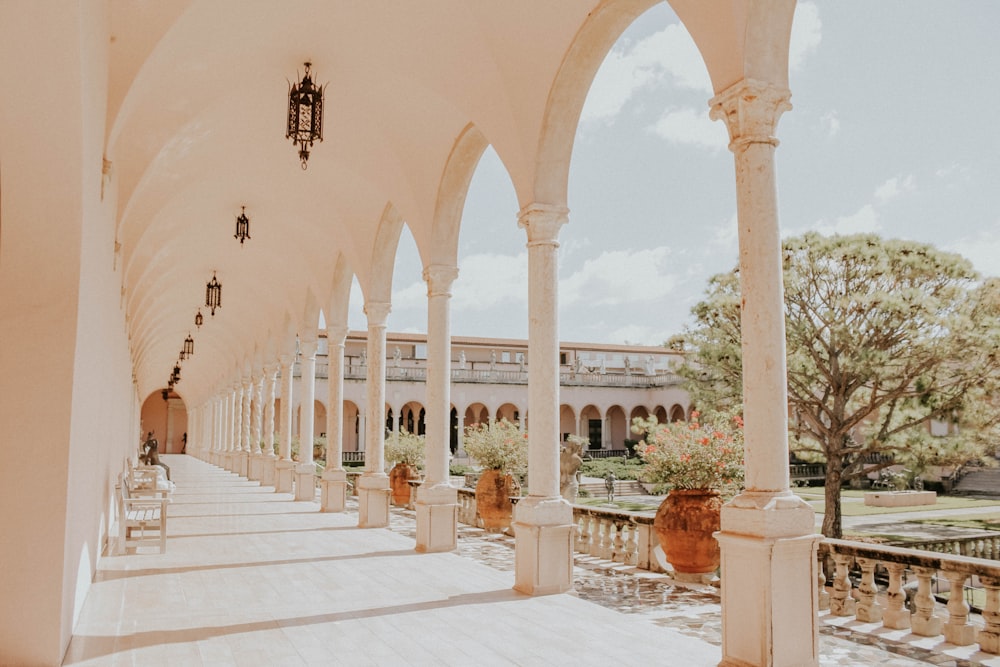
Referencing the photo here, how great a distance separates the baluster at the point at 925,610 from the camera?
6.03 metres

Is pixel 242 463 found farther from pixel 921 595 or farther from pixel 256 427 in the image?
pixel 921 595

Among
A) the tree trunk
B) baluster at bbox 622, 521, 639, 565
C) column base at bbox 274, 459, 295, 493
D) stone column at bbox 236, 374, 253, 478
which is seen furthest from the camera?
stone column at bbox 236, 374, 253, 478

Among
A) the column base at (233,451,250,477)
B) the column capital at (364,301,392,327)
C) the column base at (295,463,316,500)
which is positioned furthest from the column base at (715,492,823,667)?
the column base at (233,451,250,477)

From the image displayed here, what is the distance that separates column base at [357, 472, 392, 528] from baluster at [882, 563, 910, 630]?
9.08 meters

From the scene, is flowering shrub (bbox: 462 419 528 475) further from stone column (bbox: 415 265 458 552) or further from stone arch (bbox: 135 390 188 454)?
stone arch (bbox: 135 390 188 454)

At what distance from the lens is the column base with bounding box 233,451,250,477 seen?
93.6 ft

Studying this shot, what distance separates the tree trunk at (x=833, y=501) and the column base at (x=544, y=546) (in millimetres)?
11446

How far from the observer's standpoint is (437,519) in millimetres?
10727

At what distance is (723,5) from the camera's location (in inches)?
220

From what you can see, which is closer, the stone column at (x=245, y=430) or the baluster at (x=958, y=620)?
the baluster at (x=958, y=620)

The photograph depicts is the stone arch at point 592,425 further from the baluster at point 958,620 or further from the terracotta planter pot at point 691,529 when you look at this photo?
the baluster at point 958,620

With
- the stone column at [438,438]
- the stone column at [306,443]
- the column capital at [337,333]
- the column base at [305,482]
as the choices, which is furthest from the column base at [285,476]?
the stone column at [438,438]

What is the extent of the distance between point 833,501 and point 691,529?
11.1 metres

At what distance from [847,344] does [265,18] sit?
14.4m
